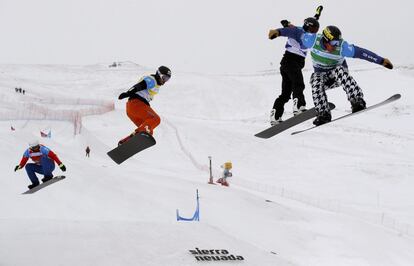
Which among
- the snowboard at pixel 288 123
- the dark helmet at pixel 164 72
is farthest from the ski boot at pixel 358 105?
the dark helmet at pixel 164 72

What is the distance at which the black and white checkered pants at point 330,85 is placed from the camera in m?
9.38

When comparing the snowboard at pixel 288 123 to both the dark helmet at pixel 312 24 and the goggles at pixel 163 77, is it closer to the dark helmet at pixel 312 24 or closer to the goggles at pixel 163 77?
the dark helmet at pixel 312 24

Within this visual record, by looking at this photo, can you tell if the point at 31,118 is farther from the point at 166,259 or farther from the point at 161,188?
the point at 166,259

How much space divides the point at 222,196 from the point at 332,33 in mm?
18480

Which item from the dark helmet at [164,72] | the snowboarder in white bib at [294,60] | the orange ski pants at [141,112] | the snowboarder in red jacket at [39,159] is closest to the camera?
the dark helmet at [164,72]

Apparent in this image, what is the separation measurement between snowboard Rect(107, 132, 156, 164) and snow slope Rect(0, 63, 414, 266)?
11.7ft

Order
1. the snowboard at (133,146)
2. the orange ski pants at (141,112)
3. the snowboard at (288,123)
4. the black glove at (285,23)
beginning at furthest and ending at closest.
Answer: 1. the black glove at (285,23)
2. the snowboard at (288,123)
3. the orange ski pants at (141,112)
4. the snowboard at (133,146)

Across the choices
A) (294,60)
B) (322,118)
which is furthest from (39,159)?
(322,118)

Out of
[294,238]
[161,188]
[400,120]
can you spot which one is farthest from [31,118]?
[400,120]

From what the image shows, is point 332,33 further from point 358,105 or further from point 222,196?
point 222,196

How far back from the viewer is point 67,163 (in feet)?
86.1

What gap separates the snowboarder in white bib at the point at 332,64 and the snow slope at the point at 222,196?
563 cm

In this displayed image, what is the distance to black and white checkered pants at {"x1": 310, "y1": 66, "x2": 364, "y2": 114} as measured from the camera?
369 inches

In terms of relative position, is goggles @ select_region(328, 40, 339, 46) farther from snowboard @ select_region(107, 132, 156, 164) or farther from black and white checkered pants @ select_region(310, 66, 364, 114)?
snowboard @ select_region(107, 132, 156, 164)
